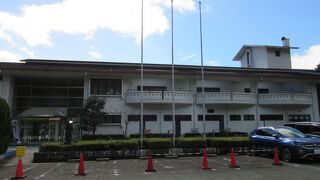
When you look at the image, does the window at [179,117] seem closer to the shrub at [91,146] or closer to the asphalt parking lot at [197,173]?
the shrub at [91,146]

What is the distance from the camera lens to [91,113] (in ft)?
95.3

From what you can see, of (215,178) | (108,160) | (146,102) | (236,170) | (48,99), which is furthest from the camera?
(48,99)

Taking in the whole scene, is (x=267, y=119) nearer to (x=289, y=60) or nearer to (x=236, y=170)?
(x=289, y=60)

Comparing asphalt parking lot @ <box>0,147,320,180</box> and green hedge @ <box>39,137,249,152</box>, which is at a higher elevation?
green hedge @ <box>39,137,249,152</box>

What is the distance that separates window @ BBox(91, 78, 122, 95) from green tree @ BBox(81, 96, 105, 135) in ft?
9.71

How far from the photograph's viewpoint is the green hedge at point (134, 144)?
59.1 ft

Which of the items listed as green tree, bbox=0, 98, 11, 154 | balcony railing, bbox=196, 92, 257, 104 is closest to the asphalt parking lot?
green tree, bbox=0, 98, 11, 154

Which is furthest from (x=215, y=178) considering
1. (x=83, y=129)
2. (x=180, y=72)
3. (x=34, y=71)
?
(x=34, y=71)

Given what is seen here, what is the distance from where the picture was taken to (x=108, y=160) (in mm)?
17516

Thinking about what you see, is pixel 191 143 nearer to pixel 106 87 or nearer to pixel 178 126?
pixel 178 126

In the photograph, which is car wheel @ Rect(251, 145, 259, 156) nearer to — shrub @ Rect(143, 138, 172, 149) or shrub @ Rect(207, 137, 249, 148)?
shrub @ Rect(207, 137, 249, 148)

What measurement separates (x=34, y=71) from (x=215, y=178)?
24.7m

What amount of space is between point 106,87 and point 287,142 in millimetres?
20920

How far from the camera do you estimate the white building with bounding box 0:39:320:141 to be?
31719 millimetres
